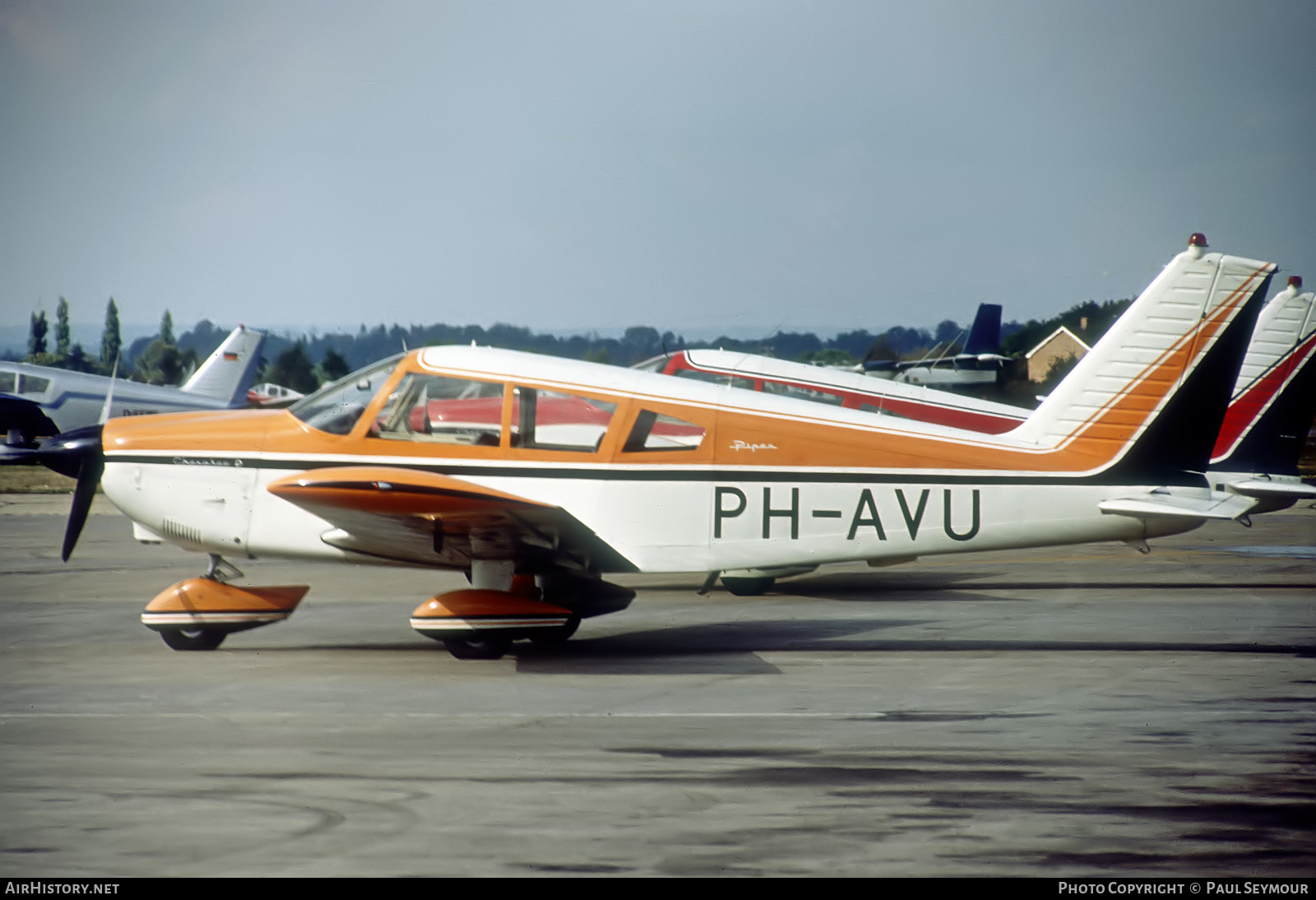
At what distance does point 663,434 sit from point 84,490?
432cm

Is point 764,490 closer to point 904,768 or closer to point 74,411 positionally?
point 904,768

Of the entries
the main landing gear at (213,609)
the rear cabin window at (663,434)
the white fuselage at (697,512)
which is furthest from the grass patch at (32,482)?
the rear cabin window at (663,434)

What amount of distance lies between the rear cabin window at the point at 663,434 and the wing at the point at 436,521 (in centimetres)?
78

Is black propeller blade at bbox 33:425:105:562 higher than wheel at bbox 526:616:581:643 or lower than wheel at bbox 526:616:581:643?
higher

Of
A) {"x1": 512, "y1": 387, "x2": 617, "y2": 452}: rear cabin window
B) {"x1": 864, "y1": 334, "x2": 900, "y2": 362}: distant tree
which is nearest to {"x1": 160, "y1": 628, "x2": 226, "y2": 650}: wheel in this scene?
{"x1": 512, "y1": 387, "x2": 617, "y2": 452}: rear cabin window

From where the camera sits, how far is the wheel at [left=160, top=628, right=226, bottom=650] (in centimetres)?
897

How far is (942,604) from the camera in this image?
11.8 meters

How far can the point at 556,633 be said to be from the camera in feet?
29.9

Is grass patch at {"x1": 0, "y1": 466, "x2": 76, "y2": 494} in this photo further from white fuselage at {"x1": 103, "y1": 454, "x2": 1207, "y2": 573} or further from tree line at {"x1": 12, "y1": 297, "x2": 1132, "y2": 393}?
white fuselage at {"x1": 103, "y1": 454, "x2": 1207, "y2": 573}

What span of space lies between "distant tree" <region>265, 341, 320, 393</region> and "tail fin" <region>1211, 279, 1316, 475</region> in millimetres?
30942

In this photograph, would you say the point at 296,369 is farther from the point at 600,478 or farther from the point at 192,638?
the point at 600,478

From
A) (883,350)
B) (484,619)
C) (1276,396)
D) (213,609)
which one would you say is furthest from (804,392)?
(883,350)

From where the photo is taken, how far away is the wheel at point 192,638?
8.97m

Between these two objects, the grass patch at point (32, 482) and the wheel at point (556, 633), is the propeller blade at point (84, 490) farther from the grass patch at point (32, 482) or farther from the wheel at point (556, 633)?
the grass patch at point (32, 482)
